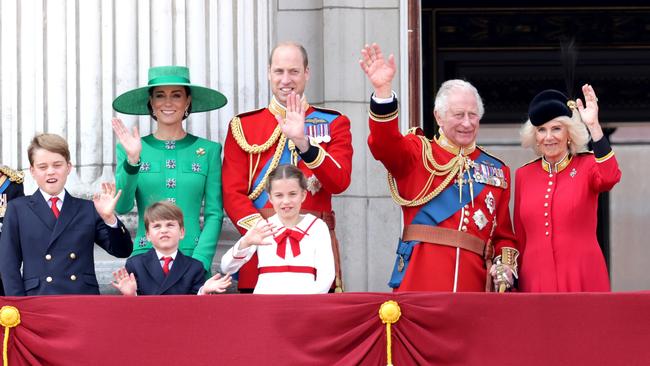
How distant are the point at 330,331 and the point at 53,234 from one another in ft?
4.50

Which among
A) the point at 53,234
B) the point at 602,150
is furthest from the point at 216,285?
the point at 602,150

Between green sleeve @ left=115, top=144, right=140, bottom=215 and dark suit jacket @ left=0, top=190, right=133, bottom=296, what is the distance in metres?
0.30

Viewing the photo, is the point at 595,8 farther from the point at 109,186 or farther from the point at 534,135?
the point at 109,186

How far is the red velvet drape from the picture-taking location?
21.5ft

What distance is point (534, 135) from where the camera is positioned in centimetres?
752

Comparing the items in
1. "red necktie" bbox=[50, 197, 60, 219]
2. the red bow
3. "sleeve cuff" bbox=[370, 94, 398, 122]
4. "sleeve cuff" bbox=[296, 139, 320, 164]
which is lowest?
the red bow

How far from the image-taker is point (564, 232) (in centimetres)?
734

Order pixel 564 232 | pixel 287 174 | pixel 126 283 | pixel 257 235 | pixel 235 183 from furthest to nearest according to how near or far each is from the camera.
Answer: pixel 235 183 → pixel 564 232 → pixel 287 174 → pixel 126 283 → pixel 257 235

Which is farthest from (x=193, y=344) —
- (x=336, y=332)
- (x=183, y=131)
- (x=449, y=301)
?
(x=183, y=131)

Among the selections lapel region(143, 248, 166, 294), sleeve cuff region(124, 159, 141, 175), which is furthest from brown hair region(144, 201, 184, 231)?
sleeve cuff region(124, 159, 141, 175)

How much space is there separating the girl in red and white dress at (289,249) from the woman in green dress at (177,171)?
0.57 metres

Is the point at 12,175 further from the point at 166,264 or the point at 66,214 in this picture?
the point at 166,264

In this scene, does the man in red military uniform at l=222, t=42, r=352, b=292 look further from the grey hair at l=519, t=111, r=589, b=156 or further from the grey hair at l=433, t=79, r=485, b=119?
the grey hair at l=519, t=111, r=589, b=156

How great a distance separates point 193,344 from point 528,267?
167 centimetres
